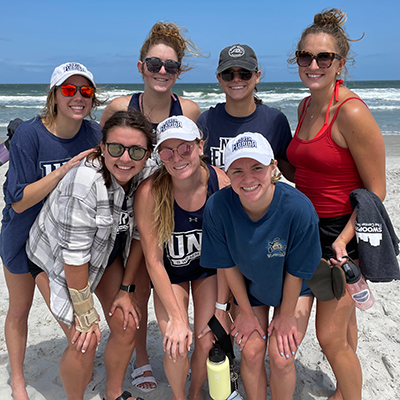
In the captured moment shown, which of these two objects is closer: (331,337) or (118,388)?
(331,337)

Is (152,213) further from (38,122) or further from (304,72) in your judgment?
(304,72)

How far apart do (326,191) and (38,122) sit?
221cm

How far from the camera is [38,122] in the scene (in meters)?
2.94

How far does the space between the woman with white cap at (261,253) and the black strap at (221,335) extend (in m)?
0.10

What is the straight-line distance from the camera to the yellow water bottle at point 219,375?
2750 mm

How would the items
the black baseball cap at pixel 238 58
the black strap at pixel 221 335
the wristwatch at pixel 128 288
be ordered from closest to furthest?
the black strap at pixel 221 335, the wristwatch at pixel 128 288, the black baseball cap at pixel 238 58

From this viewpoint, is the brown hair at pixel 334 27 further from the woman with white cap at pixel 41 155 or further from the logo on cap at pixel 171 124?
the woman with white cap at pixel 41 155

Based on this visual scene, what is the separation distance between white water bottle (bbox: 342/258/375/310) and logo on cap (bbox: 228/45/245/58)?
6.21ft

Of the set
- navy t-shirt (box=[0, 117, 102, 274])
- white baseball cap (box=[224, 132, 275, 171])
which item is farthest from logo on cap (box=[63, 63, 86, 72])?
white baseball cap (box=[224, 132, 275, 171])

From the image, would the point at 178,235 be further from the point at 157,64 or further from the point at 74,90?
the point at 157,64

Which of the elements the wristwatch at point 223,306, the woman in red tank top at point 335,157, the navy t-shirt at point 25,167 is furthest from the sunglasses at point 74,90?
the wristwatch at point 223,306

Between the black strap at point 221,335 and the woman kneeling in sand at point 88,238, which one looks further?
the black strap at point 221,335

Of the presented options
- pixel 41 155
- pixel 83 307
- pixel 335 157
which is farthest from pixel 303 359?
pixel 41 155

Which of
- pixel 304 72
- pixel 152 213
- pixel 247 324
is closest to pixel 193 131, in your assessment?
pixel 152 213
